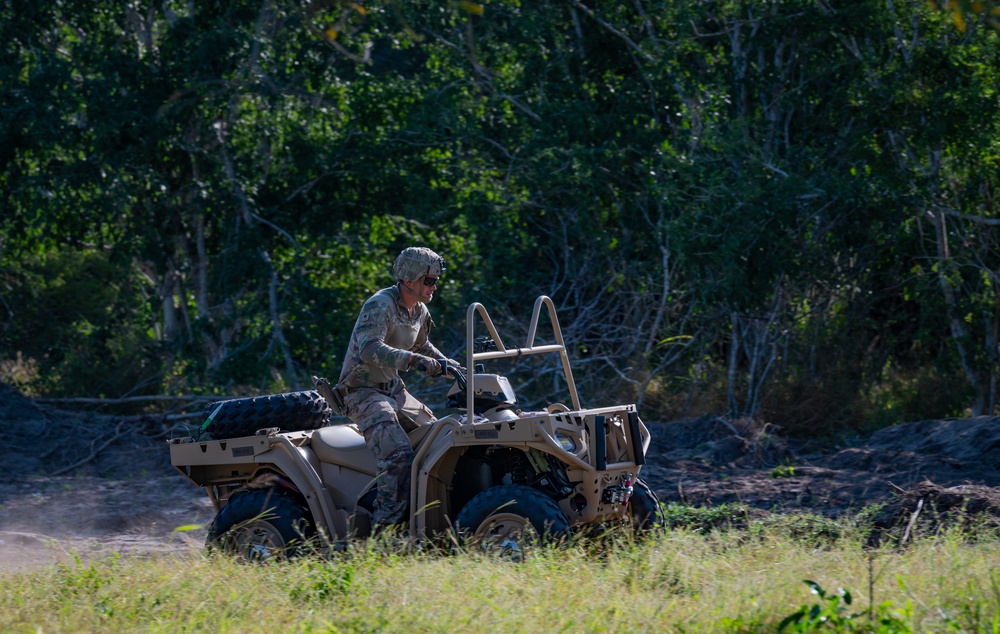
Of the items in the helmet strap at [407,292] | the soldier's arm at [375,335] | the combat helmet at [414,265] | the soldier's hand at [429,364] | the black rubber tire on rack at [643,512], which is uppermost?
the combat helmet at [414,265]

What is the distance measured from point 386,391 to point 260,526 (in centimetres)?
101

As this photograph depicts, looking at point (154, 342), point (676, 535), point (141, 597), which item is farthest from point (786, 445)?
point (154, 342)

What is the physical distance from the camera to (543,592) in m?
5.23

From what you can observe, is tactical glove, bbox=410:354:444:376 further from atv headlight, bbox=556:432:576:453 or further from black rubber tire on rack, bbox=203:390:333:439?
black rubber tire on rack, bbox=203:390:333:439

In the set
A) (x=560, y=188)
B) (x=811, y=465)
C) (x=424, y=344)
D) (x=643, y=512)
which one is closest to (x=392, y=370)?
(x=424, y=344)

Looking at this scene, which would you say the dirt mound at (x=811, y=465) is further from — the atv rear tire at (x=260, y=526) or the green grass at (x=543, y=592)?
the atv rear tire at (x=260, y=526)

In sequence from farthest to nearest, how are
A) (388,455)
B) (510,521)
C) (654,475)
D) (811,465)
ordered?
1. (811,465)
2. (654,475)
3. (388,455)
4. (510,521)

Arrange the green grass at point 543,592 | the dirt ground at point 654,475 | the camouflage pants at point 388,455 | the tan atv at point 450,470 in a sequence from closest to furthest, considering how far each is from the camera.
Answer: the green grass at point 543,592 → the tan atv at point 450,470 → the camouflage pants at point 388,455 → the dirt ground at point 654,475

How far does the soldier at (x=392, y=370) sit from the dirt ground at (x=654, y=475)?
199 centimetres

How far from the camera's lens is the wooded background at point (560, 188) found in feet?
42.6

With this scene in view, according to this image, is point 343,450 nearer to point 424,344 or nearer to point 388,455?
point 388,455

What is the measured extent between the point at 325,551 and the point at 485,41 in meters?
10.5

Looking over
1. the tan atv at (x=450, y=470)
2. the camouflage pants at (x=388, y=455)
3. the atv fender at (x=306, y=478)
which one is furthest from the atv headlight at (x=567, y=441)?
the atv fender at (x=306, y=478)

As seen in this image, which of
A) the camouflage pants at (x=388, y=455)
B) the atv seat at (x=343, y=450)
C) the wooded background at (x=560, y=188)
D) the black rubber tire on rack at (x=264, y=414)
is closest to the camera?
the camouflage pants at (x=388, y=455)
